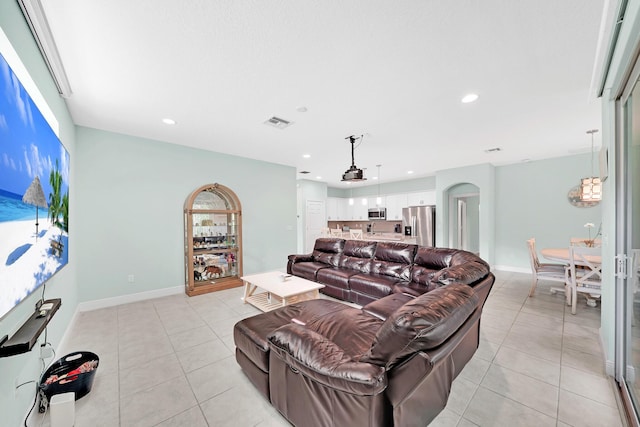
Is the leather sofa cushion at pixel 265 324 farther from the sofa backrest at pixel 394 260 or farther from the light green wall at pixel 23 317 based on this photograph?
the sofa backrest at pixel 394 260

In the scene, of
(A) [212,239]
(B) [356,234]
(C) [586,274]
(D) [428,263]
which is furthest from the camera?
(B) [356,234]

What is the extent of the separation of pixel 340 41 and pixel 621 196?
2.46 metres

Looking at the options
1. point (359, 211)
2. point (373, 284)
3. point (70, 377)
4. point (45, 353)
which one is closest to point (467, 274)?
point (373, 284)

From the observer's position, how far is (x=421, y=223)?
7.20 metres

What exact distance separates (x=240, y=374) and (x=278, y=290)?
1.14 m

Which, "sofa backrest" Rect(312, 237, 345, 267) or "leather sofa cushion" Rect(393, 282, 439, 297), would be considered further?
"sofa backrest" Rect(312, 237, 345, 267)

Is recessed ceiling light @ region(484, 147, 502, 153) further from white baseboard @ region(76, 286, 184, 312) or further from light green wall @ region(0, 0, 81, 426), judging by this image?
white baseboard @ region(76, 286, 184, 312)

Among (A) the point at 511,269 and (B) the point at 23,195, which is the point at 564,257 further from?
(B) the point at 23,195

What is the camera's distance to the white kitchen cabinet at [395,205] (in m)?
8.21

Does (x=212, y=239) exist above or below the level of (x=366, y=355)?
above

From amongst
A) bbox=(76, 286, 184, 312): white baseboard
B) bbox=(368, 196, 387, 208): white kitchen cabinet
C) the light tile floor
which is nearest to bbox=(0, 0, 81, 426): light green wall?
the light tile floor

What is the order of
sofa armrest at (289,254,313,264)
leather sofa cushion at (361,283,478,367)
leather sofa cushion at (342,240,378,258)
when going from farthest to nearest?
sofa armrest at (289,254,313,264) → leather sofa cushion at (342,240,378,258) → leather sofa cushion at (361,283,478,367)

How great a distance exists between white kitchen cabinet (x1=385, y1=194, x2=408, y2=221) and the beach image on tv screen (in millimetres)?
7959

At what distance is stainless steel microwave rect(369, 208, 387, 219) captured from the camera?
8783 mm
